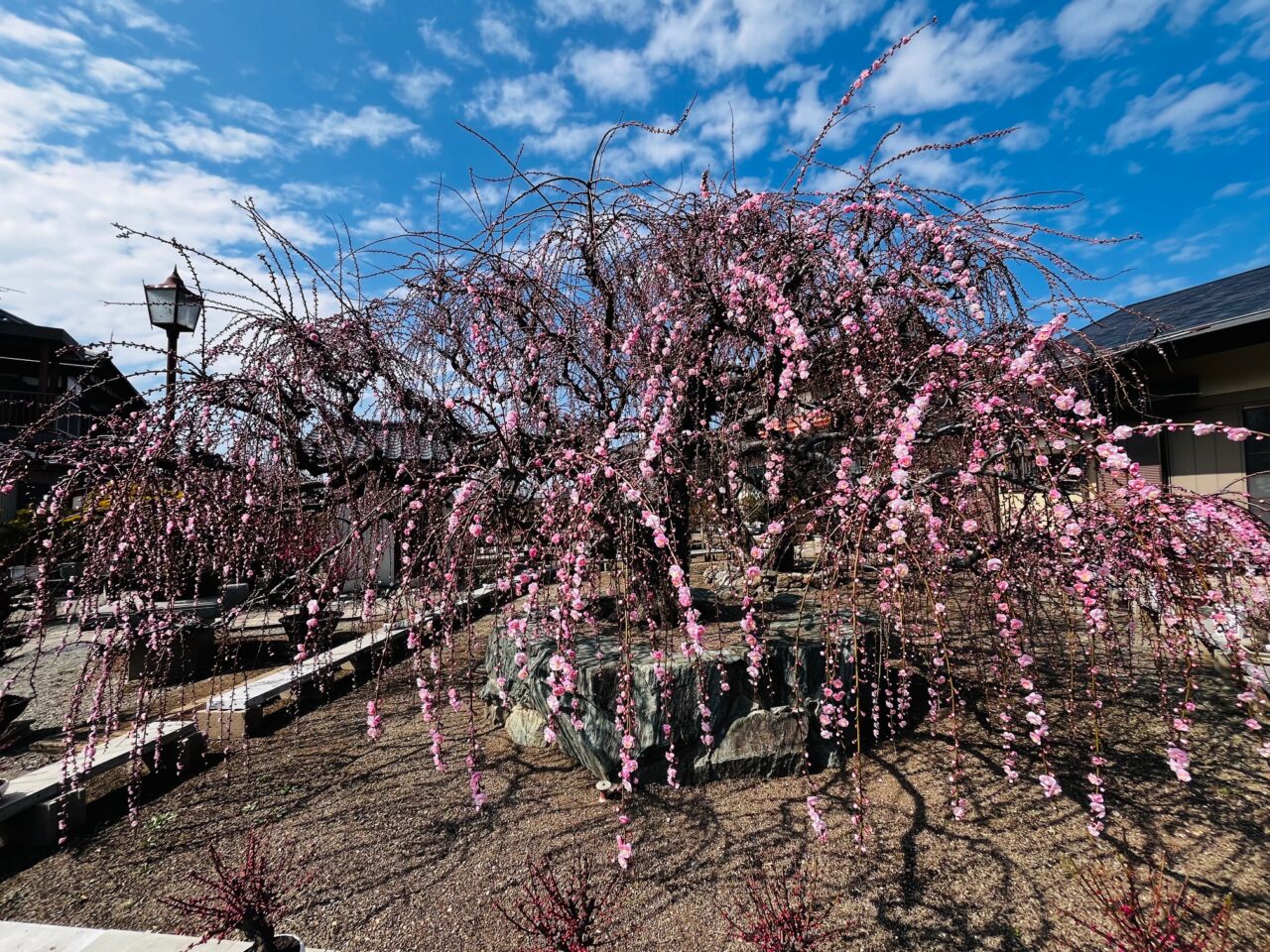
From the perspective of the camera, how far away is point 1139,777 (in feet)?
10.8

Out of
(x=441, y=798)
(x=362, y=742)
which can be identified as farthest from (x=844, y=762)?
(x=362, y=742)

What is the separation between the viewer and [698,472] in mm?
3385

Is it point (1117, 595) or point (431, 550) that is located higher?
point (431, 550)

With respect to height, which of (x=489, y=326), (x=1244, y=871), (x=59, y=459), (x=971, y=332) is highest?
(x=489, y=326)

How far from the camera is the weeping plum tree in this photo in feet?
7.35

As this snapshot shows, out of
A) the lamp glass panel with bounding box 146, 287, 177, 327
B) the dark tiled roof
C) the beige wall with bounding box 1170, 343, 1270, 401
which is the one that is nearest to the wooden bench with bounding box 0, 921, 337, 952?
the lamp glass panel with bounding box 146, 287, 177, 327

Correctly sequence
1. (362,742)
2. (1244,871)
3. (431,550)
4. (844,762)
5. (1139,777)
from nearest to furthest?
(1244,871)
(431,550)
(1139,777)
(844,762)
(362,742)

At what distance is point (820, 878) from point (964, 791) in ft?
3.84

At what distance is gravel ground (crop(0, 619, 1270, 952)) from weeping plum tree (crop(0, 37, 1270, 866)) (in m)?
0.23

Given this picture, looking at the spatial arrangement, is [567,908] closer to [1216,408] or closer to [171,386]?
[171,386]

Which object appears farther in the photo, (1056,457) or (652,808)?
(652,808)

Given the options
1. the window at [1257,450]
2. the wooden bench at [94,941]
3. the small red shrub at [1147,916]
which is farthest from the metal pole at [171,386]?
the window at [1257,450]

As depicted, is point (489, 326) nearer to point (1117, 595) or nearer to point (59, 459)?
point (59, 459)

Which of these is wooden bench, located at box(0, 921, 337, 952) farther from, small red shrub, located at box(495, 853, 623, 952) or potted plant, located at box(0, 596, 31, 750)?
potted plant, located at box(0, 596, 31, 750)
